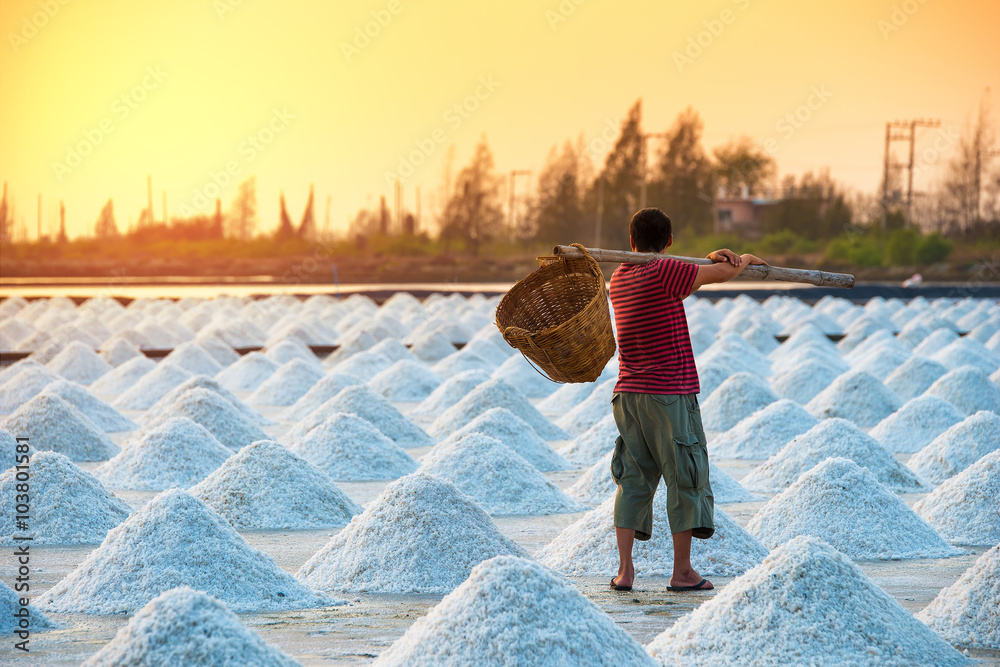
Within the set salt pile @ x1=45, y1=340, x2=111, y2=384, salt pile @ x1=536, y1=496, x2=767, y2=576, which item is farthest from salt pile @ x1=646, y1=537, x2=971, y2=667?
salt pile @ x1=45, y1=340, x2=111, y2=384

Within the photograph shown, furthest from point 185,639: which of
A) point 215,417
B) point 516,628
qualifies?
point 215,417

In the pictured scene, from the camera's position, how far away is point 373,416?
8.62 m

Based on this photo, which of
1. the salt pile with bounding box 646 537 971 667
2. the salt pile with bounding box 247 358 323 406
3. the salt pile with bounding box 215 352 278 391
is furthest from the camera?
the salt pile with bounding box 215 352 278 391

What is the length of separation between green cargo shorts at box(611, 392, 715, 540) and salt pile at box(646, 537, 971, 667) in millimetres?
394

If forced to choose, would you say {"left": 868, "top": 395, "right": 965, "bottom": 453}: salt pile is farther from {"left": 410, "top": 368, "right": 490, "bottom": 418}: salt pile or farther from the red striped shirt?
the red striped shirt

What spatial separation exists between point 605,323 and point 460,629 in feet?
4.28

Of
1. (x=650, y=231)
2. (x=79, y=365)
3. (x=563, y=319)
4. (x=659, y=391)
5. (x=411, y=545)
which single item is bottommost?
(x=79, y=365)

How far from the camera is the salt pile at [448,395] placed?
1010 cm

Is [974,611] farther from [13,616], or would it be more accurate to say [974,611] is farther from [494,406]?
[494,406]

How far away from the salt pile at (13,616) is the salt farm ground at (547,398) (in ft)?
0.17

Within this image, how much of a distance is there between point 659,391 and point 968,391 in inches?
266

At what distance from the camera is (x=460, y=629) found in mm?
3014

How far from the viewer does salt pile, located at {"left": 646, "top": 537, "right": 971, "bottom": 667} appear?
10.6 ft

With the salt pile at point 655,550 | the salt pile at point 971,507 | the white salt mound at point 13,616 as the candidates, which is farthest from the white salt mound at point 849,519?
the white salt mound at point 13,616
